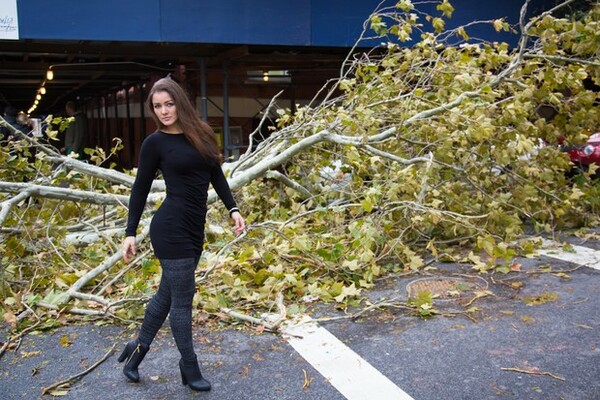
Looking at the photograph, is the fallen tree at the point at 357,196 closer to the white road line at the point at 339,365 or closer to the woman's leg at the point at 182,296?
the white road line at the point at 339,365

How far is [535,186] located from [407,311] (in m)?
2.97

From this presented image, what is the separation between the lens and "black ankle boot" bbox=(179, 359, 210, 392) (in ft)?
10.9

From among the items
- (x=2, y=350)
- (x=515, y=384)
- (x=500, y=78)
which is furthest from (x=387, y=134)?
(x=2, y=350)

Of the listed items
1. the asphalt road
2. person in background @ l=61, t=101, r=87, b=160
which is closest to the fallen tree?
the asphalt road

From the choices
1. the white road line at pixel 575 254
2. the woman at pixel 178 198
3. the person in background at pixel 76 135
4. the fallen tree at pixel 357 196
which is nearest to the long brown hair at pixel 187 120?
→ the woman at pixel 178 198

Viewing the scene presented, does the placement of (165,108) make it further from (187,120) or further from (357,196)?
(357,196)

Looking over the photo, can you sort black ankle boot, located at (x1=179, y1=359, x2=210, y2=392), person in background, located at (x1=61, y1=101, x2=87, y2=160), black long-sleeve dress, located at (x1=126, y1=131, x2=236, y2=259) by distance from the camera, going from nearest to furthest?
black long-sleeve dress, located at (x1=126, y1=131, x2=236, y2=259) < black ankle boot, located at (x1=179, y1=359, x2=210, y2=392) < person in background, located at (x1=61, y1=101, x2=87, y2=160)

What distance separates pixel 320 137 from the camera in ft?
19.8

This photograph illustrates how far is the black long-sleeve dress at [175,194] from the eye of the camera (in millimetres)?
3215

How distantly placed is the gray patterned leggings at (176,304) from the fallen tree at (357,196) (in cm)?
105

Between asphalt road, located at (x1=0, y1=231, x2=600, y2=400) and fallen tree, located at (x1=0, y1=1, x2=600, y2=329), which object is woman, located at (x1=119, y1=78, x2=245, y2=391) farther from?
fallen tree, located at (x1=0, y1=1, x2=600, y2=329)

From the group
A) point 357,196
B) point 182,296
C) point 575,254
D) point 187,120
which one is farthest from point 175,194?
point 575,254

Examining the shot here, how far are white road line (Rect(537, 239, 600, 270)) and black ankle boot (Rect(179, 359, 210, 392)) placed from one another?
3.93 meters

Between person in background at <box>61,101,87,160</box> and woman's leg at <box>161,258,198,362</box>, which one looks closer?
woman's leg at <box>161,258,198,362</box>
